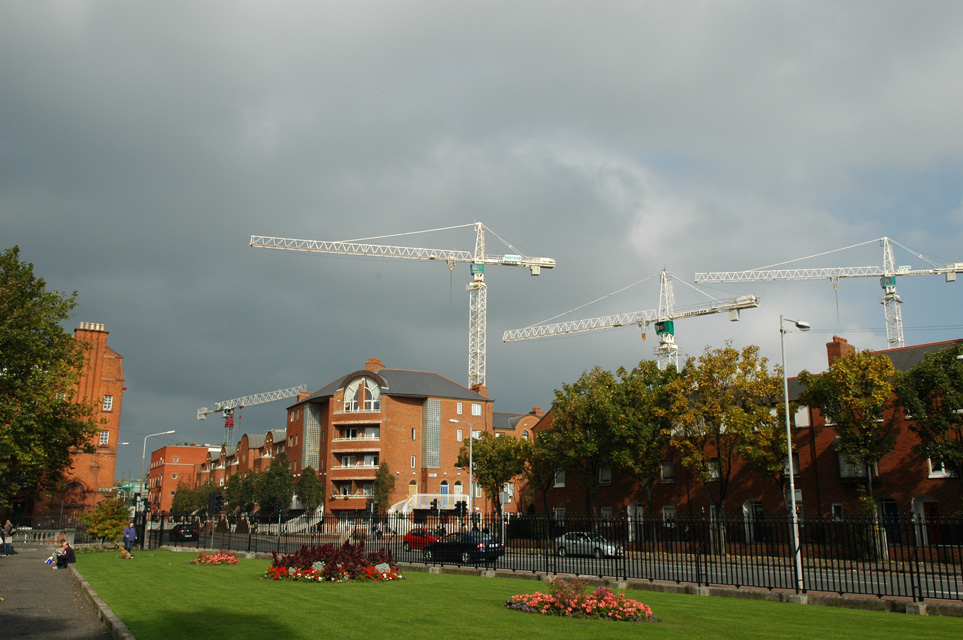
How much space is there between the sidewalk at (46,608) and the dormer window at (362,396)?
4865cm

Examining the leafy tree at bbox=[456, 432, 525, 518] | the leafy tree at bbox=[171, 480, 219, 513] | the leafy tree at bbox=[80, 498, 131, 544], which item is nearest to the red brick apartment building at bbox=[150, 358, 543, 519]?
the leafy tree at bbox=[456, 432, 525, 518]

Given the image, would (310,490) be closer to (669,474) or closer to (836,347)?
(669,474)

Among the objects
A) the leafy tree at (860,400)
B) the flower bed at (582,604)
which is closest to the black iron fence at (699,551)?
the flower bed at (582,604)

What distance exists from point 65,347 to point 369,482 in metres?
40.3

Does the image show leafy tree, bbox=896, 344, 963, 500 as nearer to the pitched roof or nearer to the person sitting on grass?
the person sitting on grass

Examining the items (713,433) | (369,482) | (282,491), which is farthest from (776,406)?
(282,491)

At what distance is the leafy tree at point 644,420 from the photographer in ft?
142

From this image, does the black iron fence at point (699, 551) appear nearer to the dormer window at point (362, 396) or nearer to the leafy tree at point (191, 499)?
the dormer window at point (362, 396)

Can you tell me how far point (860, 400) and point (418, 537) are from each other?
21.2 m

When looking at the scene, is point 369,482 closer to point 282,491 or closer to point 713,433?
point 282,491

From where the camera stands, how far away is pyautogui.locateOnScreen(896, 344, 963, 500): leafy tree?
33.2 metres

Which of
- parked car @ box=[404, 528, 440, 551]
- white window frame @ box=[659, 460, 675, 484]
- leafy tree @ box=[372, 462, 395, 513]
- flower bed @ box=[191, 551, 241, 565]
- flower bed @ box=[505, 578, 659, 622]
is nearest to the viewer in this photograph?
flower bed @ box=[505, 578, 659, 622]

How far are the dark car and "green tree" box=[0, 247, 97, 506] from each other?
18688 mm

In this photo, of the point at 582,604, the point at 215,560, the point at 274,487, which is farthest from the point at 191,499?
the point at 582,604
